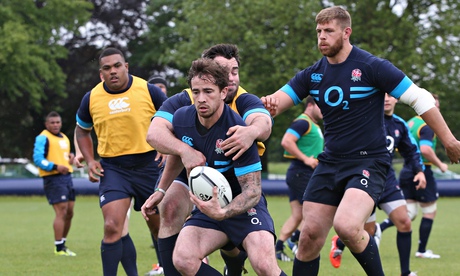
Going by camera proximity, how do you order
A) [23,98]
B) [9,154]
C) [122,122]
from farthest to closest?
[9,154] → [23,98] → [122,122]

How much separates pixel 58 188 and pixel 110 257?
5.63 m

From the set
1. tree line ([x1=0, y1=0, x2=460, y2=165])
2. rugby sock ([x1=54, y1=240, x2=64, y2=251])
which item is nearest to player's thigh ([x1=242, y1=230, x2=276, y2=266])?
rugby sock ([x1=54, y1=240, x2=64, y2=251])

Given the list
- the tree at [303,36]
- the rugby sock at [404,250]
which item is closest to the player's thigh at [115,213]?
the rugby sock at [404,250]

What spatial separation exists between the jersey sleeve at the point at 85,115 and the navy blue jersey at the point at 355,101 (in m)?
2.79

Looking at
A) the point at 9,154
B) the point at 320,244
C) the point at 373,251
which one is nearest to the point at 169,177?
the point at 320,244

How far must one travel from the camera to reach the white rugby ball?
218 inches

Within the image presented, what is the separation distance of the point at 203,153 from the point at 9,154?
3805 centimetres

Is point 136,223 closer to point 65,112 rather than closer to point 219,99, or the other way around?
point 219,99

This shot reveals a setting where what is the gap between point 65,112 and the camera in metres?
41.2

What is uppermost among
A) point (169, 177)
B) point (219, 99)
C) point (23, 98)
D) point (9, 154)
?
point (219, 99)

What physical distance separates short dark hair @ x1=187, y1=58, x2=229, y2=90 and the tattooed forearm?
2.34 feet

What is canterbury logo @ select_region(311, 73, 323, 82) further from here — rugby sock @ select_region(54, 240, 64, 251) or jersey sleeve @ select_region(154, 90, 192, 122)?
rugby sock @ select_region(54, 240, 64, 251)

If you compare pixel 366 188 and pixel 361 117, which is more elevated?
pixel 361 117

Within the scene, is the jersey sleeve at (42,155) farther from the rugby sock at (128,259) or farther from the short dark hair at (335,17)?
the short dark hair at (335,17)
